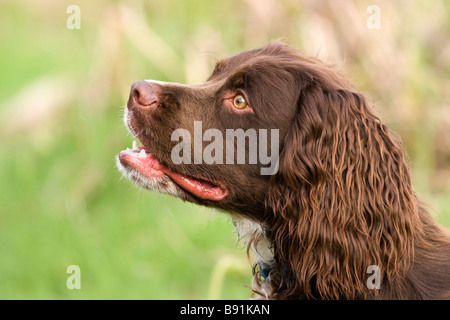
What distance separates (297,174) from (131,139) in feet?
12.1

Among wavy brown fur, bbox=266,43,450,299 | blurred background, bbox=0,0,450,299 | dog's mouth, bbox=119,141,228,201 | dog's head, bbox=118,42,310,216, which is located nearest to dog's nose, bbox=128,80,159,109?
dog's head, bbox=118,42,310,216

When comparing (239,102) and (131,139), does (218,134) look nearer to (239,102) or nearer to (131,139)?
(239,102)

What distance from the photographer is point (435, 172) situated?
7.00 m

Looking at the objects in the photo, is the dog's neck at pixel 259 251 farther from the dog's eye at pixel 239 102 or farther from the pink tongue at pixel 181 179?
the dog's eye at pixel 239 102

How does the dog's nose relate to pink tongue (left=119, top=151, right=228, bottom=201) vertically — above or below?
above

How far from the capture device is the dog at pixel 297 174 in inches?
136

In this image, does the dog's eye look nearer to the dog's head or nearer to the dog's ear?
the dog's head

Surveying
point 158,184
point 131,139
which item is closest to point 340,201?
point 158,184

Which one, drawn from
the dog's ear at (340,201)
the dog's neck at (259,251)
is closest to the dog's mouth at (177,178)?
the dog's neck at (259,251)

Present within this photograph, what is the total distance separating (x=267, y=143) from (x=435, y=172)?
381 cm

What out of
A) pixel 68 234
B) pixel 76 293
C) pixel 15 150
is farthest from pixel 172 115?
pixel 15 150

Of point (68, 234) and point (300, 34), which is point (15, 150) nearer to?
point (68, 234)

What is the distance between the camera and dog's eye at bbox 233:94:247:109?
3.71m

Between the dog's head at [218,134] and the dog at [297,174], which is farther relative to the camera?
the dog's head at [218,134]
